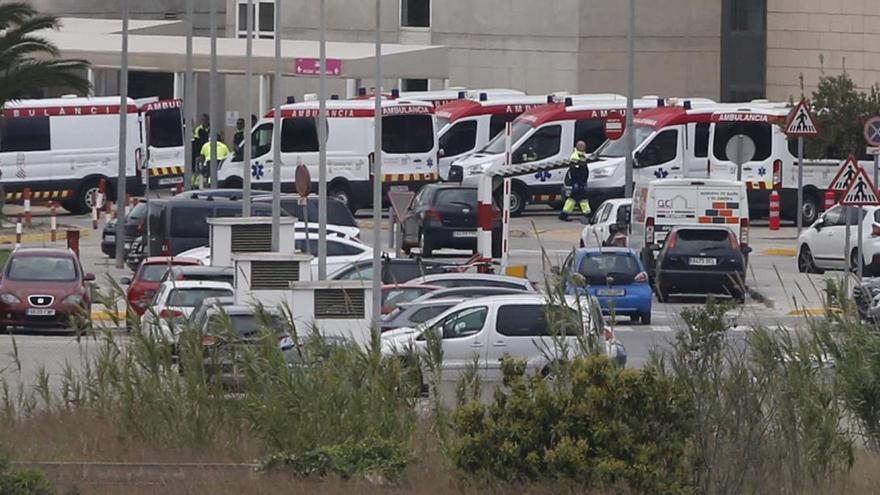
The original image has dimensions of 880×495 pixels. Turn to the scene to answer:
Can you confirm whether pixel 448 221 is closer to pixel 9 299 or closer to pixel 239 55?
pixel 9 299

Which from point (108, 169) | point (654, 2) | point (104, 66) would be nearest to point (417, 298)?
point (108, 169)

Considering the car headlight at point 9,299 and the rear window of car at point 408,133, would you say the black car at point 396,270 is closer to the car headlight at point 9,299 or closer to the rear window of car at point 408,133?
the car headlight at point 9,299

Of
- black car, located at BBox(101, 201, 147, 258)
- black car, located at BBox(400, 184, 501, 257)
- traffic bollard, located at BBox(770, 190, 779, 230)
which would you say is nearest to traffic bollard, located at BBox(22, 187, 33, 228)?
black car, located at BBox(101, 201, 147, 258)

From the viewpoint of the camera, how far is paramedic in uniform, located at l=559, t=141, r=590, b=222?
153ft

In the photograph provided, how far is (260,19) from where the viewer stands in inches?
2731

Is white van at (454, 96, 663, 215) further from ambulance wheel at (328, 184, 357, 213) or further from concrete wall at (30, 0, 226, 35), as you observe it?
concrete wall at (30, 0, 226, 35)

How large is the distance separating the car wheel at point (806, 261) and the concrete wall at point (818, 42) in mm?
23499

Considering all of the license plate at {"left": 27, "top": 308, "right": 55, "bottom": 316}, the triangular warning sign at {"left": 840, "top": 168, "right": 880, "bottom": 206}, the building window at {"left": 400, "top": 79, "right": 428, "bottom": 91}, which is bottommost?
the license plate at {"left": 27, "top": 308, "right": 55, "bottom": 316}

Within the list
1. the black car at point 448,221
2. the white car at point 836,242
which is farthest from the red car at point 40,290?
the white car at point 836,242

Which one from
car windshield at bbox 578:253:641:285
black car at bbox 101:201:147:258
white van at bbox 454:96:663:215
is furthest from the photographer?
white van at bbox 454:96:663:215

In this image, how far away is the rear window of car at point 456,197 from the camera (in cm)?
4053

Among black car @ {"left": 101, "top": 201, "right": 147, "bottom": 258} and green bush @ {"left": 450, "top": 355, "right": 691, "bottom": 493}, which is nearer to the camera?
green bush @ {"left": 450, "top": 355, "right": 691, "bottom": 493}

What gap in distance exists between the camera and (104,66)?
55.2 m

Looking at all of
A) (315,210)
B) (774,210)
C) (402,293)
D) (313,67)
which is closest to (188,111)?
(313,67)
